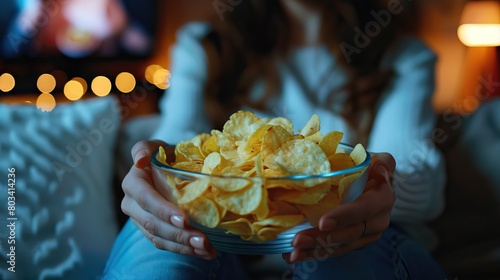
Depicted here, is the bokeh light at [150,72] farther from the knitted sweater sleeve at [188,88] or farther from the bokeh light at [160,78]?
the knitted sweater sleeve at [188,88]

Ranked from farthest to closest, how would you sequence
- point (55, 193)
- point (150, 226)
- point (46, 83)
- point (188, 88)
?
point (46, 83) < point (188, 88) < point (55, 193) < point (150, 226)

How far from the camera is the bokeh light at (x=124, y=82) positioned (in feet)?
9.07

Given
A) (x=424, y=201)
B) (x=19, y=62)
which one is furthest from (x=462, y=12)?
(x=19, y=62)

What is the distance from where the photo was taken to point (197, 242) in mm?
493

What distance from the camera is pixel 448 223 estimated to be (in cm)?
98

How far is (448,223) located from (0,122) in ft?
2.72

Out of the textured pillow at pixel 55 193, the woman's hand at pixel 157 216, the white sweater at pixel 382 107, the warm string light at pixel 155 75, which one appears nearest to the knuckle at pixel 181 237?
the woman's hand at pixel 157 216

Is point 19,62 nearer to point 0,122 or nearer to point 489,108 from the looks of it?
point 0,122

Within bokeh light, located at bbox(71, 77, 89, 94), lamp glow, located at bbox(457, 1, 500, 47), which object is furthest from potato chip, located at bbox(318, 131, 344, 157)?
A: bokeh light, located at bbox(71, 77, 89, 94)

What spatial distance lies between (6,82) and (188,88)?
1.60m

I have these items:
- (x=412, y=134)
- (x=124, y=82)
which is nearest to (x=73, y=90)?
(x=124, y=82)

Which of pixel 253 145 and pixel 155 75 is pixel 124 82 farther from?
pixel 253 145

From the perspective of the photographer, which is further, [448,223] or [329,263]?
[448,223]

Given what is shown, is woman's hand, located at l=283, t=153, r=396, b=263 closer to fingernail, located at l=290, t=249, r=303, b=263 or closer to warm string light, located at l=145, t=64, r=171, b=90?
fingernail, located at l=290, t=249, r=303, b=263
